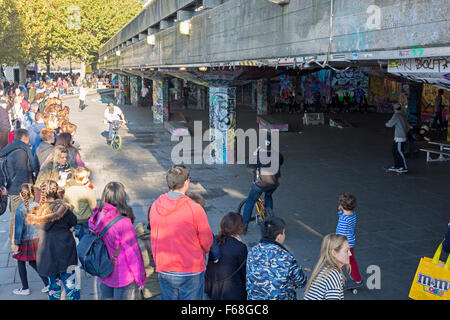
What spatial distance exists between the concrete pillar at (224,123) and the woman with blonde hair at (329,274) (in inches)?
454

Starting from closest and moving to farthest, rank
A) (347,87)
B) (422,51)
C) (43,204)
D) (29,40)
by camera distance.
→ (43,204)
(422,51)
(347,87)
(29,40)

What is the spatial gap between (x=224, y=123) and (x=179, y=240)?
36.7ft

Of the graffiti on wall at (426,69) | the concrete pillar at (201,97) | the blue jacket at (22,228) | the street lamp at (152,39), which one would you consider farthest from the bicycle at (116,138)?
the concrete pillar at (201,97)

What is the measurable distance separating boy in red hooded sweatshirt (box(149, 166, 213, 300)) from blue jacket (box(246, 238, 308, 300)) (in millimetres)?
547

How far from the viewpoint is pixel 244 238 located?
862cm

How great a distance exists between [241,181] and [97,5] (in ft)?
153

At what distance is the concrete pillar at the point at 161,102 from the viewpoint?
26.7 m

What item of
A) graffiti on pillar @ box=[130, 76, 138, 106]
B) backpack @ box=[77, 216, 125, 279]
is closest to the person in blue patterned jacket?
backpack @ box=[77, 216, 125, 279]

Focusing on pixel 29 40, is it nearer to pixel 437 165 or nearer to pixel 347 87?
pixel 347 87

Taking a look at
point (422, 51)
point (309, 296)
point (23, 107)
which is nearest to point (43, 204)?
point (309, 296)

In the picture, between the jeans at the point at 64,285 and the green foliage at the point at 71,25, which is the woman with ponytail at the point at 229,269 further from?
the green foliage at the point at 71,25

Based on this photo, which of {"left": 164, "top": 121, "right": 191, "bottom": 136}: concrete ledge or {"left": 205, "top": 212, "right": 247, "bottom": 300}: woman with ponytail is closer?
{"left": 205, "top": 212, "right": 247, "bottom": 300}: woman with ponytail

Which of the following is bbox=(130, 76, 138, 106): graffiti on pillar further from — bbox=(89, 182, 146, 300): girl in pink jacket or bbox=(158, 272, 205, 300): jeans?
bbox=(158, 272, 205, 300): jeans

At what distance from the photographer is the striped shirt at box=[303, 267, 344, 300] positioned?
3.91 meters
